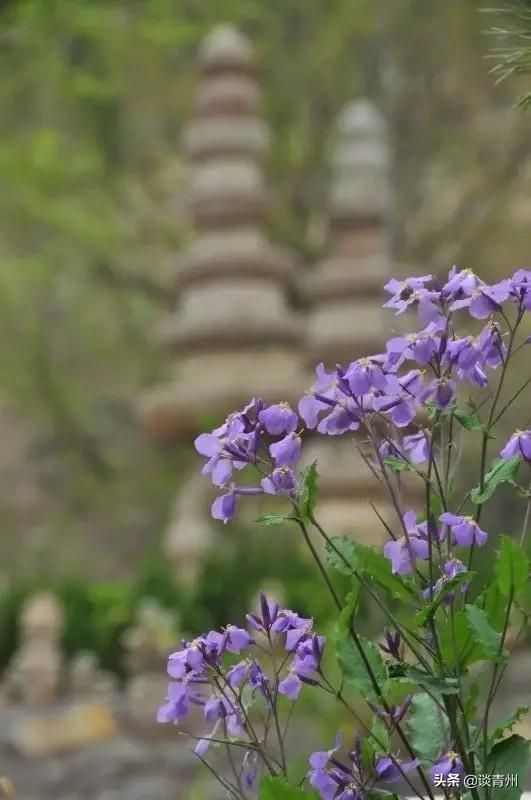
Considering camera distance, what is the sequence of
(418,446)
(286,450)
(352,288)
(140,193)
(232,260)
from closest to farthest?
(286,450)
(418,446)
(352,288)
(232,260)
(140,193)

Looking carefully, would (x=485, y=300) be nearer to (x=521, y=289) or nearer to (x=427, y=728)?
(x=521, y=289)

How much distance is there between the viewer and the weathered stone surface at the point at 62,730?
634 centimetres

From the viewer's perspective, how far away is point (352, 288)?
31.4ft

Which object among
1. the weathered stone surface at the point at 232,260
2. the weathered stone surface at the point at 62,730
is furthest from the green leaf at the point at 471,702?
the weathered stone surface at the point at 232,260

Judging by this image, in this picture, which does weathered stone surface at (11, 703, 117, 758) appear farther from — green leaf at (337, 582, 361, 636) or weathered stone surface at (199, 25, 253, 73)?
weathered stone surface at (199, 25, 253, 73)

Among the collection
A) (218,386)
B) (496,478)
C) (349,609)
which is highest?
(218,386)

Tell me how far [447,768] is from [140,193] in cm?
1176

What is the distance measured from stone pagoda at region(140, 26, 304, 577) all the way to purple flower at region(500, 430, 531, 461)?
23.2 feet

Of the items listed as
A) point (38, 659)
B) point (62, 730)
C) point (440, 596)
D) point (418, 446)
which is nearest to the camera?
point (440, 596)

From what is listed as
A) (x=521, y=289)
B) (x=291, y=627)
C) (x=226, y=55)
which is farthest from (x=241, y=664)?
(x=226, y=55)

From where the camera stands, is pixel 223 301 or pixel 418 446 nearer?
pixel 418 446

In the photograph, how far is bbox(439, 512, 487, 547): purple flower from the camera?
5.90 feet

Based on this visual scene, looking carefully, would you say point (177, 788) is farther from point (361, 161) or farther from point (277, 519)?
point (361, 161)

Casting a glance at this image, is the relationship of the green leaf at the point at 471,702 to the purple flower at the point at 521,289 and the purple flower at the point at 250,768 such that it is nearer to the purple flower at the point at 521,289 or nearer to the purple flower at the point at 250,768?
the purple flower at the point at 250,768
